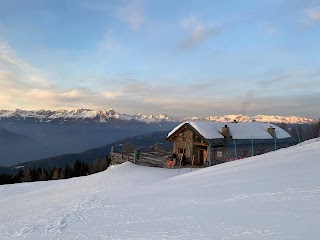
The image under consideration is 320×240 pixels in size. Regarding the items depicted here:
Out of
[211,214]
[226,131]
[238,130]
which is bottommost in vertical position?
[211,214]

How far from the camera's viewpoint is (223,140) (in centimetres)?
3192

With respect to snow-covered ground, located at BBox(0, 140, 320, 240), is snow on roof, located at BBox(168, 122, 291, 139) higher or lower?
higher

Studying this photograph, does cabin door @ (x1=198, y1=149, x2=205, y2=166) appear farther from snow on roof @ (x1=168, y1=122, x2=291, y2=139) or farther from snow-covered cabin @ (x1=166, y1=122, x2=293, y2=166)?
snow on roof @ (x1=168, y1=122, x2=291, y2=139)

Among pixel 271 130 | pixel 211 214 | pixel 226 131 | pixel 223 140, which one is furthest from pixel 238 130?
pixel 211 214

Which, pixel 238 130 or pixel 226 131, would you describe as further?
pixel 238 130

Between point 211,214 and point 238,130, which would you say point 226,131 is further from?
point 211,214

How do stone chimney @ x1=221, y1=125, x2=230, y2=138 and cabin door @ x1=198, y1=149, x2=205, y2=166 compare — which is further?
cabin door @ x1=198, y1=149, x2=205, y2=166

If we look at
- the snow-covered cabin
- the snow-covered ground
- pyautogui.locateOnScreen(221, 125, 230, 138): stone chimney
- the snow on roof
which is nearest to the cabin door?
the snow-covered cabin

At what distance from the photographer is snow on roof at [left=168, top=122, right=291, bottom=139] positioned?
106 ft

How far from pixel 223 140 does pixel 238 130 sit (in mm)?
3410

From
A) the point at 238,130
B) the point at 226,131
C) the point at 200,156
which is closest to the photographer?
the point at 226,131

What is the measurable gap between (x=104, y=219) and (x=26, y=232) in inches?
95.5

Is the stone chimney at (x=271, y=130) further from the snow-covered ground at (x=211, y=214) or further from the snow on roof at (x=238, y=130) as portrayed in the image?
the snow-covered ground at (x=211, y=214)

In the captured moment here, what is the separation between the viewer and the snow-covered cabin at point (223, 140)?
1231 inches
